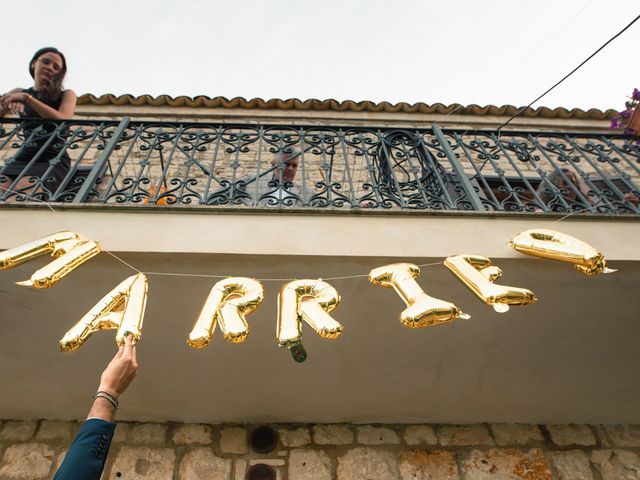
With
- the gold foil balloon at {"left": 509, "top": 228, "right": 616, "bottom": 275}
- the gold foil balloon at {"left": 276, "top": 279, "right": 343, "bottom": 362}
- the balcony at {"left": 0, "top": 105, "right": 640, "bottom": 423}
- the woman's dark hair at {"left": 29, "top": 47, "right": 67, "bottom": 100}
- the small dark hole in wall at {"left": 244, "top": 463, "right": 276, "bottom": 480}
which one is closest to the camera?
the gold foil balloon at {"left": 276, "top": 279, "right": 343, "bottom": 362}

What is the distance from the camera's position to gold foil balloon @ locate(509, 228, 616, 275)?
9.01 ft

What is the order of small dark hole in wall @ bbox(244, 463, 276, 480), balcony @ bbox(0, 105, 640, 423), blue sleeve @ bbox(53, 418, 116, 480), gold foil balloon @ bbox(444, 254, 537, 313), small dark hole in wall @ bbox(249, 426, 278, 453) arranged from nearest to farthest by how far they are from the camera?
1. blue sleeve @ bbox(53, 418, 116, 480)
2. gold foil balloon @ bbox(444, 254, 537, 313)
3. balcony @ bbox(0, 105, 640, 423)
4. small dark hole in wall @ bbox(244, 463, 276, 480)
5. small dark hole in wall @ bbox(249, 426, 278, 453)

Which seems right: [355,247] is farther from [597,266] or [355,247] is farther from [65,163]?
[65,163]

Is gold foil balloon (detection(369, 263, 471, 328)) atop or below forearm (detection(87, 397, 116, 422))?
atop

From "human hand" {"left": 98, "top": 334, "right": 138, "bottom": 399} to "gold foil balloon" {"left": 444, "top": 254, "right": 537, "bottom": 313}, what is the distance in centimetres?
190

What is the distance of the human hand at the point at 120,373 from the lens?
80.9 inches

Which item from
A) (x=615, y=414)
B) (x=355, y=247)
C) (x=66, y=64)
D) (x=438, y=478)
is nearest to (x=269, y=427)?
(x=438, y=478)

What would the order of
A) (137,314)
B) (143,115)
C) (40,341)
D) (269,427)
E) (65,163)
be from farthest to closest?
(143,115) < (65,163) < (269,427) < (40,341) < (137,314)

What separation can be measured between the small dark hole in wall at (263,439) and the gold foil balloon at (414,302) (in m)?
2.23

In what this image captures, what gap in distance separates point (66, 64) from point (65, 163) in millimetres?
1133

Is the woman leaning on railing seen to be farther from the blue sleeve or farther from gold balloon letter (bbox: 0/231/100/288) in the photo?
the blue sleeve

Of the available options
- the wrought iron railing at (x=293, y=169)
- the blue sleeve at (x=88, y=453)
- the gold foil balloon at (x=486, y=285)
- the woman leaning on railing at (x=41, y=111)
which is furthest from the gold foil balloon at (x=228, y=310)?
the woman leaning on railing at (x=41, y=111)

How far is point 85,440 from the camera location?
1847 mm

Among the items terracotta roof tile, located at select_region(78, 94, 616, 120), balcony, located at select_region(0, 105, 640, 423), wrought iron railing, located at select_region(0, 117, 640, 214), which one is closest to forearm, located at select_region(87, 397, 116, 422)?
balcony, located at select_region(0, 105, 640, 423)
